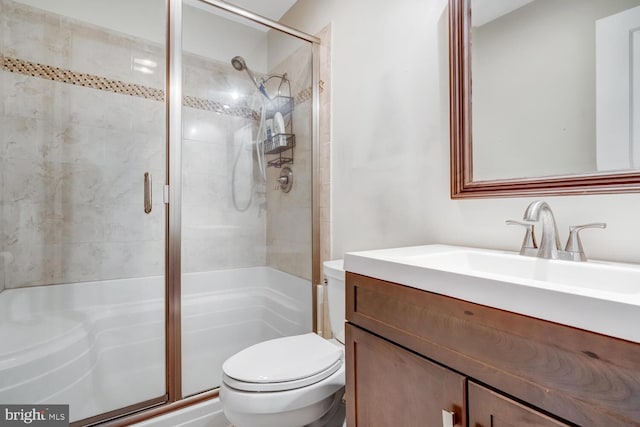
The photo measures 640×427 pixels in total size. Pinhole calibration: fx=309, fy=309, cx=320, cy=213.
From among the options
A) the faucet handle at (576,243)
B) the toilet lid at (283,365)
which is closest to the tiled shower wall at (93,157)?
the toilet lid at (283,365)

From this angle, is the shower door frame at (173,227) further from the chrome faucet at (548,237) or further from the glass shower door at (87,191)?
the chrome faucet at (548,237)

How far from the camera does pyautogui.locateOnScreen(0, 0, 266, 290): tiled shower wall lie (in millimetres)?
1593

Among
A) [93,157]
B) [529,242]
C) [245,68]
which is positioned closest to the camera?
[529,242]

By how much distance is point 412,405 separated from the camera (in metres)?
0.71

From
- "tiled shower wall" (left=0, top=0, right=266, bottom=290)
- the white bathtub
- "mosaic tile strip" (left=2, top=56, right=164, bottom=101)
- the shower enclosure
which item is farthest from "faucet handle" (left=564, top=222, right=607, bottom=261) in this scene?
"mosaic tile strip" (left=2, top=56, right=164, bottom=101)

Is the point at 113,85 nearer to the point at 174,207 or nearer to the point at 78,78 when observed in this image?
the point at 78,78

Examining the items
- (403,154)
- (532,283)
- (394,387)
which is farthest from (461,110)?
(394,387)

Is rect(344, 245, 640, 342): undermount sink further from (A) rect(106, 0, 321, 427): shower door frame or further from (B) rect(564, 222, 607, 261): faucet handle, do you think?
(A) rect(106, 0, 321, 427): shower door frame

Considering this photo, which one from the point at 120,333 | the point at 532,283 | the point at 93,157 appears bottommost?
the point at 120,333

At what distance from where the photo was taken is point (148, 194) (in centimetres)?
159

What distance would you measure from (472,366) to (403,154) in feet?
3.08

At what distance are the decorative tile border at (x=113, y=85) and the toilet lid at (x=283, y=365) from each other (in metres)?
1.28

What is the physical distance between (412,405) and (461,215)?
0.68 m

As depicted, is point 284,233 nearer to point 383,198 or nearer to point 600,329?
point 383,198
